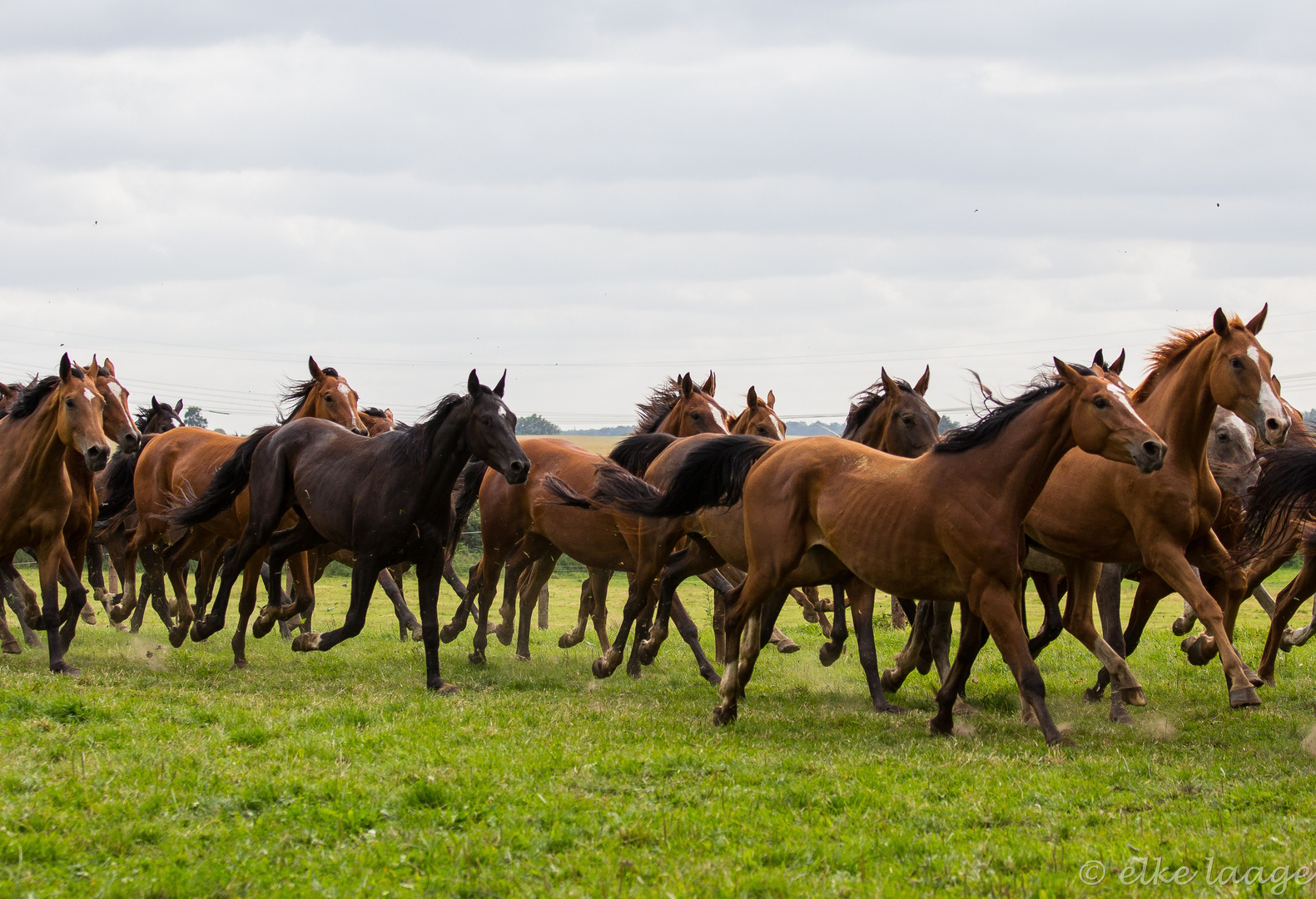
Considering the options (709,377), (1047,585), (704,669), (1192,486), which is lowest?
(704,669)

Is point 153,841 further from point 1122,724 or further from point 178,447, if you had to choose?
point 178,447

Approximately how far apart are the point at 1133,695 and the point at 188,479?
877cm

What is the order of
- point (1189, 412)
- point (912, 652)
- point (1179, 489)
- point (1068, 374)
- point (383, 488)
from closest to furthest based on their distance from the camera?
point (1068, 374), point (1179, 489), point (1189, 412), point (912, 652), point (383, 488)

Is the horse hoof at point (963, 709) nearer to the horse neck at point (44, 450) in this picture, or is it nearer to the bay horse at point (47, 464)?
the bay horse at point (47, 464)

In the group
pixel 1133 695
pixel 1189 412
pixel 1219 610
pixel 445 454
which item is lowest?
pixel 1133 695

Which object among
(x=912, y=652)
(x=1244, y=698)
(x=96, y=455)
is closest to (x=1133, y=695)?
(x=1244, y=698)

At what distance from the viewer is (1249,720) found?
25.1ft

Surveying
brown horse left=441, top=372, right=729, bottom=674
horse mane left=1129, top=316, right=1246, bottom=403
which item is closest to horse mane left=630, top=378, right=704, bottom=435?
brown horse left=441, top=372, right=729, bottom=674

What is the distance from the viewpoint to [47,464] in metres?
9.38

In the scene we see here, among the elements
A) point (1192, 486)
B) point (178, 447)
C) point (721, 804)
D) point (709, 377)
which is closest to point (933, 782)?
point (721, 804)

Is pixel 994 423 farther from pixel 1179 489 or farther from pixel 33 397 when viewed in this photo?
pixel 33 397

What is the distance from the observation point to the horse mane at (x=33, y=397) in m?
9.59

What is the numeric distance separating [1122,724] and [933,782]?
8.44ft

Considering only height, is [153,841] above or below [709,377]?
below
